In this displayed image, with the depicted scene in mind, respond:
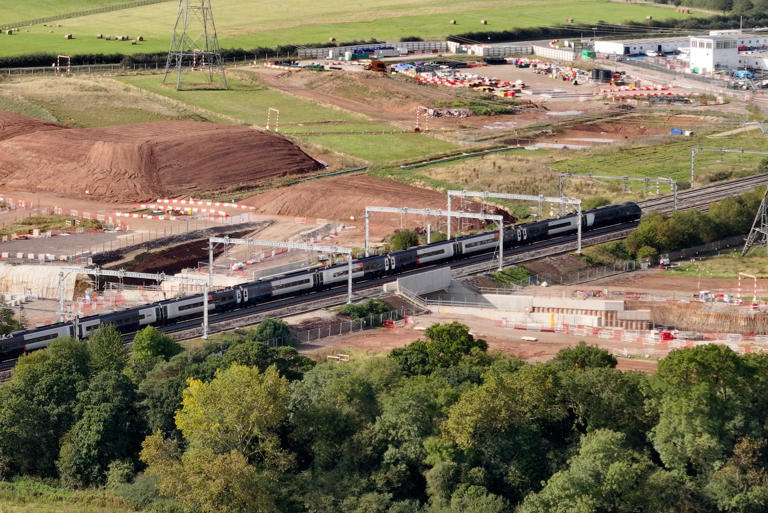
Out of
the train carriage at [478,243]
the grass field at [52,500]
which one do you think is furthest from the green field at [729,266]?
the grass field at [52,500]

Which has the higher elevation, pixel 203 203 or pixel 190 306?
pixel 190 306

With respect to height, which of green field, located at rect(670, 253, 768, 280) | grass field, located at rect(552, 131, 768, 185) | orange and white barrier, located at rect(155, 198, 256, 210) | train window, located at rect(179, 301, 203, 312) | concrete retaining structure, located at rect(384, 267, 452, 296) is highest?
train window, located at rect(179, 301, 203, 312)

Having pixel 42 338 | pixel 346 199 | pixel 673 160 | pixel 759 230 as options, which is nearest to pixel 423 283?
pixel 42 338

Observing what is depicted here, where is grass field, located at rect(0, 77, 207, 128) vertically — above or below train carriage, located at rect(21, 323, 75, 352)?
above

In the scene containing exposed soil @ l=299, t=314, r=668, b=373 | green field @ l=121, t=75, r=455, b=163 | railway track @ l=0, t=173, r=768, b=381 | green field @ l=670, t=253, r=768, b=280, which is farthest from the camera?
green field @ l=121, t=75, r=455, b=163

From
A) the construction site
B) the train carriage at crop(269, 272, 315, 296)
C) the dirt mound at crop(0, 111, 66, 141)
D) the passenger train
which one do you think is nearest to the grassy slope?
the construction site

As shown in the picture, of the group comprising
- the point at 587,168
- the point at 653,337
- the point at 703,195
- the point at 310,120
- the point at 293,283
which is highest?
the point at 310,120

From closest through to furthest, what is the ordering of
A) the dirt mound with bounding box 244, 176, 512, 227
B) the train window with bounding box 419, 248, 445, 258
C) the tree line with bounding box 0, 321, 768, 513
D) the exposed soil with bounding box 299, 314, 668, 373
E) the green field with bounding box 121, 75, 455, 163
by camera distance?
the tree line with bounding box 0, 321, 768, 513 < the exposed soil with bounding box 299, 314, 668, 373 < the train window with bounding box 419, 248, 445, 258 < the dirt mound with bounding box 244, 176, 512, 227 < the green field with bounding box 121, 75, 455, 163

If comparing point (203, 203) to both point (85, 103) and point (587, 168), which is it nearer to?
point (587, 168)

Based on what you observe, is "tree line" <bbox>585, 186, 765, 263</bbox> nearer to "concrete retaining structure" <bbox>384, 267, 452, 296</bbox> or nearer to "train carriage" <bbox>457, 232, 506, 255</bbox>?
"train carriage" <bbox>457, 232, 506, 255</bbox>
